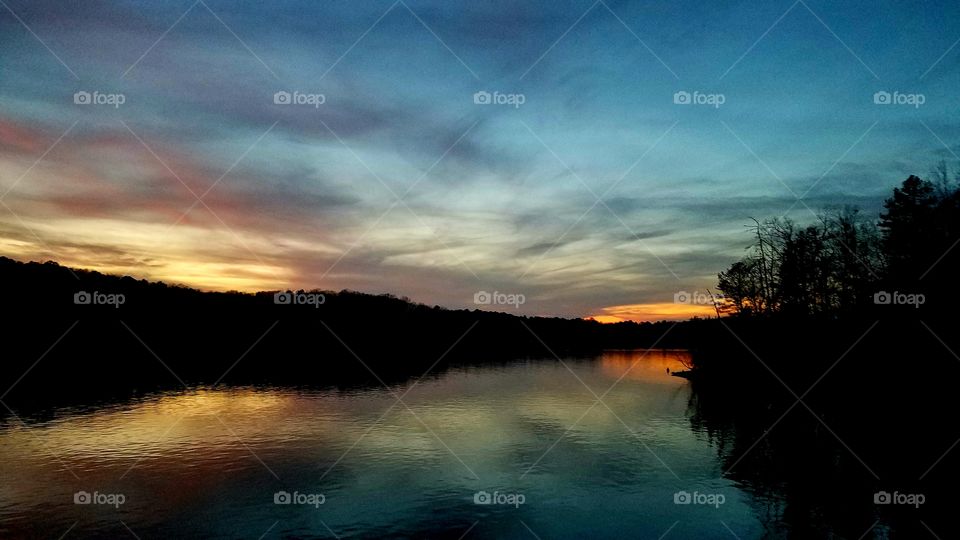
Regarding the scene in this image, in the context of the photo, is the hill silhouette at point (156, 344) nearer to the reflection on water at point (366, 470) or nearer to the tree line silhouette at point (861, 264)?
the reflection on water at point (366, 470)

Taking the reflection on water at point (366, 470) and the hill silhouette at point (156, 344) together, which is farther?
the hill silhouette at point (156, 344)

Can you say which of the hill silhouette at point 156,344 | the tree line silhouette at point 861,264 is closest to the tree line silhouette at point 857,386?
the tree line silhouette at point 861,264

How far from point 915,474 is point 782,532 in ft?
51.8

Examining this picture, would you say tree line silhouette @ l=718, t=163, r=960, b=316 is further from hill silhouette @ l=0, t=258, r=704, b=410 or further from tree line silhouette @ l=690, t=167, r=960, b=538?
hill silhouette @ l=0, t=258, r=704, b=410

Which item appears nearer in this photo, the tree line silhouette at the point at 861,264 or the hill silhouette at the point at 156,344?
the tree line silhouette at the point at 861,264

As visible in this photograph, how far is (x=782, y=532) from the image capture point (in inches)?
1307

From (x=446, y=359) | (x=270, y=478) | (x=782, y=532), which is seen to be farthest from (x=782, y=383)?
(x=446, y=359)

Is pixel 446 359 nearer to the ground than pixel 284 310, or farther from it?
nearer to the ground

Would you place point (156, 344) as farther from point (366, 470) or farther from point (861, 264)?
point (861, 264)

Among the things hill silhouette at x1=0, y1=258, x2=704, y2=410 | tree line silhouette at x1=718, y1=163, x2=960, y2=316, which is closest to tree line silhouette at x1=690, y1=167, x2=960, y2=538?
tree line silhouette at x1=718, y1=163, x2=960, y2=316

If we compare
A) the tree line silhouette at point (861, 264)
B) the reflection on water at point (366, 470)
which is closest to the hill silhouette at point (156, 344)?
the reflection on water at point (366, 470)

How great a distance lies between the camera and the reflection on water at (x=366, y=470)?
115ft

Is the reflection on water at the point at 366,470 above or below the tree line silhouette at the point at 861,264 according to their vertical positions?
below

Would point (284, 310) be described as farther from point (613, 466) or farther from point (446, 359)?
point (613, 466)
